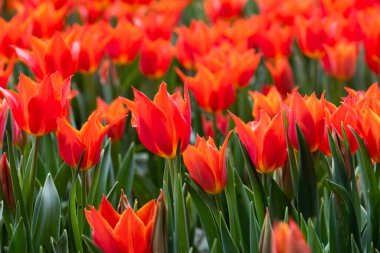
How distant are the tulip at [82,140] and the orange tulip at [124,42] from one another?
117 cm

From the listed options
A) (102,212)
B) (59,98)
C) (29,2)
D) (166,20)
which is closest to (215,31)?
(166,20)

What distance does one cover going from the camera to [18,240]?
1.46 meters

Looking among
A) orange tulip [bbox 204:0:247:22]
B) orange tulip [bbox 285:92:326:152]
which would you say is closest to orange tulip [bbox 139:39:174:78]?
orange tulip [bbox 204:0:247:22]

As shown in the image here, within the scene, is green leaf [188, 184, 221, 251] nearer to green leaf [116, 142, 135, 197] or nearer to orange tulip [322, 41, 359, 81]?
green leaf [116, 142, 135, 197]

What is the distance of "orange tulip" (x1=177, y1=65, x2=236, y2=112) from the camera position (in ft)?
6.88

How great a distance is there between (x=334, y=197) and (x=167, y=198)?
1.02 feet

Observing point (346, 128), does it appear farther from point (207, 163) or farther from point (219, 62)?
point (219, 62)

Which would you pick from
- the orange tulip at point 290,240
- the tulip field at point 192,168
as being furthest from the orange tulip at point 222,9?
the orange tulip at point 290,240

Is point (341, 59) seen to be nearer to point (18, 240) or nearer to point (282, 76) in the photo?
point (282, 76)

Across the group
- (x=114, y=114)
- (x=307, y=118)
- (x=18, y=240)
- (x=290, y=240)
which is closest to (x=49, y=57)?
(x=114, y=114)

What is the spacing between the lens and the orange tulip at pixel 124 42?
264 cm

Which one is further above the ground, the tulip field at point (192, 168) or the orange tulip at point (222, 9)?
the orange tulip at point (222, 9)

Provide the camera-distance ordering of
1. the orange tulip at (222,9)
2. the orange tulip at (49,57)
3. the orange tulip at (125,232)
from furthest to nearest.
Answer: the orange tulip at (222,9), the orange tulip at (49,57), the orange tulip at (125,232)

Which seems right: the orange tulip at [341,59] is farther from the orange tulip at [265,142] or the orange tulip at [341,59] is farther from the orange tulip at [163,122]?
the orange tulip at [163,122]
